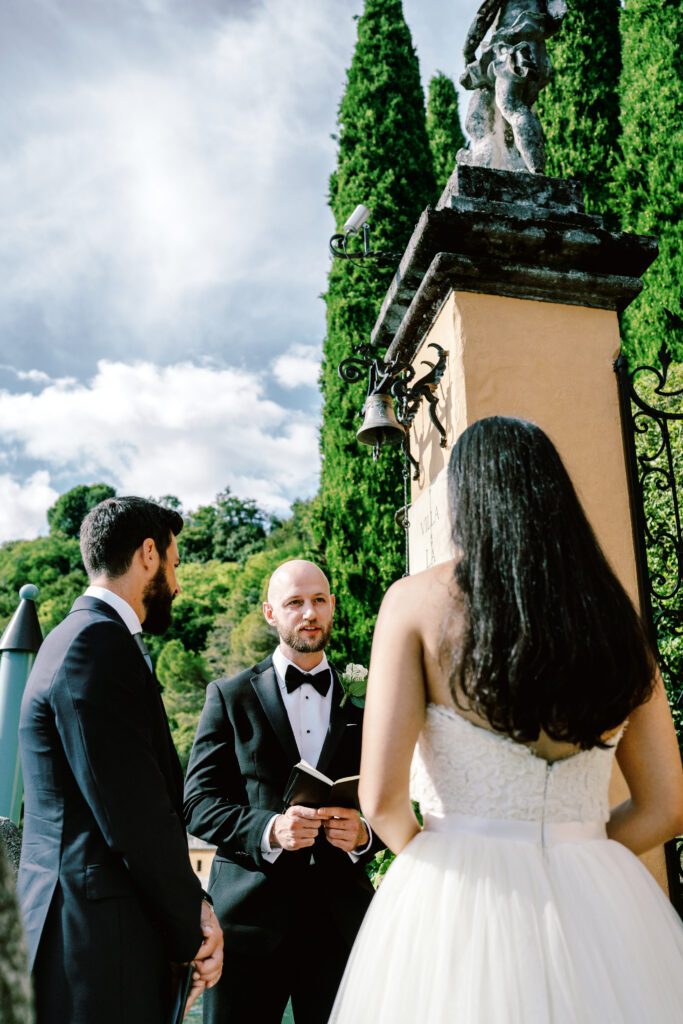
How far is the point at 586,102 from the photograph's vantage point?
1341 cm

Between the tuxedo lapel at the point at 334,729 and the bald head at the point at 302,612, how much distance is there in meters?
0.15

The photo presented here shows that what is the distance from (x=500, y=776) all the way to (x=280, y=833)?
3.27 feet

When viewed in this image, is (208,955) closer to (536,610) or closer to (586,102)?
(536,610)

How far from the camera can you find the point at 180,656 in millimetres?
29391

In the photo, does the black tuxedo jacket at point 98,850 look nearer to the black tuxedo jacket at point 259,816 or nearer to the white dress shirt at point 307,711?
the black tuxedo jacket at point 259,816

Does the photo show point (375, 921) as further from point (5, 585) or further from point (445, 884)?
point (5, 585)

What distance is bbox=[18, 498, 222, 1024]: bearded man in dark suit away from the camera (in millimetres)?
1715

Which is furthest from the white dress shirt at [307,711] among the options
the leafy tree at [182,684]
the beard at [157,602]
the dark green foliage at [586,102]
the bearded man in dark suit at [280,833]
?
the leafy tree at [182,684]

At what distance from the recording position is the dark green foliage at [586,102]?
12.9 m

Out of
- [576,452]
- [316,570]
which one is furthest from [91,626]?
[576,452]

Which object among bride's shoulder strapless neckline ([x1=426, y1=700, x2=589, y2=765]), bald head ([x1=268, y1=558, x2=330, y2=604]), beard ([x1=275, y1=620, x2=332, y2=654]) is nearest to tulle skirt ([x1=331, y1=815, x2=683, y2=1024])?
bride's shoulder strapless neckline ([x1=426, y1=700, x2=589, y2=765])

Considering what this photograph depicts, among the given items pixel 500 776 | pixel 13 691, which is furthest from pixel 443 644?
pixel 13 691

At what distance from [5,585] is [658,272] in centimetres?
5412

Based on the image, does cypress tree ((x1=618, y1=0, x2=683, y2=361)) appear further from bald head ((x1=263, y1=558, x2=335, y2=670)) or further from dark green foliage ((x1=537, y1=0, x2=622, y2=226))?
bald head ((x1=263, y1=558, x2=335, y2=670))
